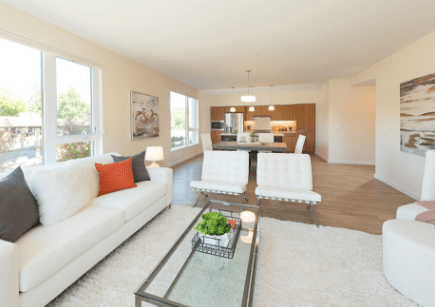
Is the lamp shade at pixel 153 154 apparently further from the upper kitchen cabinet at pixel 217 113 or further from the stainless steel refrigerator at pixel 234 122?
the upper kitchen cabinet at pixel 217 113

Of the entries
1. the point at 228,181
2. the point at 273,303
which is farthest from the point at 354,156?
the point at 273,303

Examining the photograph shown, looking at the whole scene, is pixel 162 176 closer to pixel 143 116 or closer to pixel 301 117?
pixel 143 116

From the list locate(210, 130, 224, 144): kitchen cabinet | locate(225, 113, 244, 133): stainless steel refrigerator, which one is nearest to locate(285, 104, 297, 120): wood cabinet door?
locate(225, 113, 244, 133): stainless steel refrigerator

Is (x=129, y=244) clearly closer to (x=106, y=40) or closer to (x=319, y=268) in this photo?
(x=319, y=268)

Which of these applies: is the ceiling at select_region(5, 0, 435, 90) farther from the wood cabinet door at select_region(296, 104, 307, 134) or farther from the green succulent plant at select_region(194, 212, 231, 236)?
the wood cabinet door at select_region(296, 104, 307, 134)

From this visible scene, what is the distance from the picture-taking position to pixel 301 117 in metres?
9.20

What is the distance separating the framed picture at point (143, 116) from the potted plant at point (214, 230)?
3.62 meters

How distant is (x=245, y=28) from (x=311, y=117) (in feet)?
22.7

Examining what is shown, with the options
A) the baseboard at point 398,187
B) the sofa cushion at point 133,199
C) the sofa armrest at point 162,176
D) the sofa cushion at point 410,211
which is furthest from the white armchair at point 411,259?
the baseboard at point 398,187

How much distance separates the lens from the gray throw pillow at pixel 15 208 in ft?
4.78

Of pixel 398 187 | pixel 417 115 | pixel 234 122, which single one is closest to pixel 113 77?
pixel 417 115

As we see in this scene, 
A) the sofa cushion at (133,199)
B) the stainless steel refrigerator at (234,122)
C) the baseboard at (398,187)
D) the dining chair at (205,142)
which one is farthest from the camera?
the stainless steel refrigerator at (234,122)

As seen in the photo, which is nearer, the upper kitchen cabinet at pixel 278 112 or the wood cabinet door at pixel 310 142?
the wood cabinet door at pixel 310 142

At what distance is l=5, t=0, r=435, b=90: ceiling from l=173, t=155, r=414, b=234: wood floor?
263 cm
